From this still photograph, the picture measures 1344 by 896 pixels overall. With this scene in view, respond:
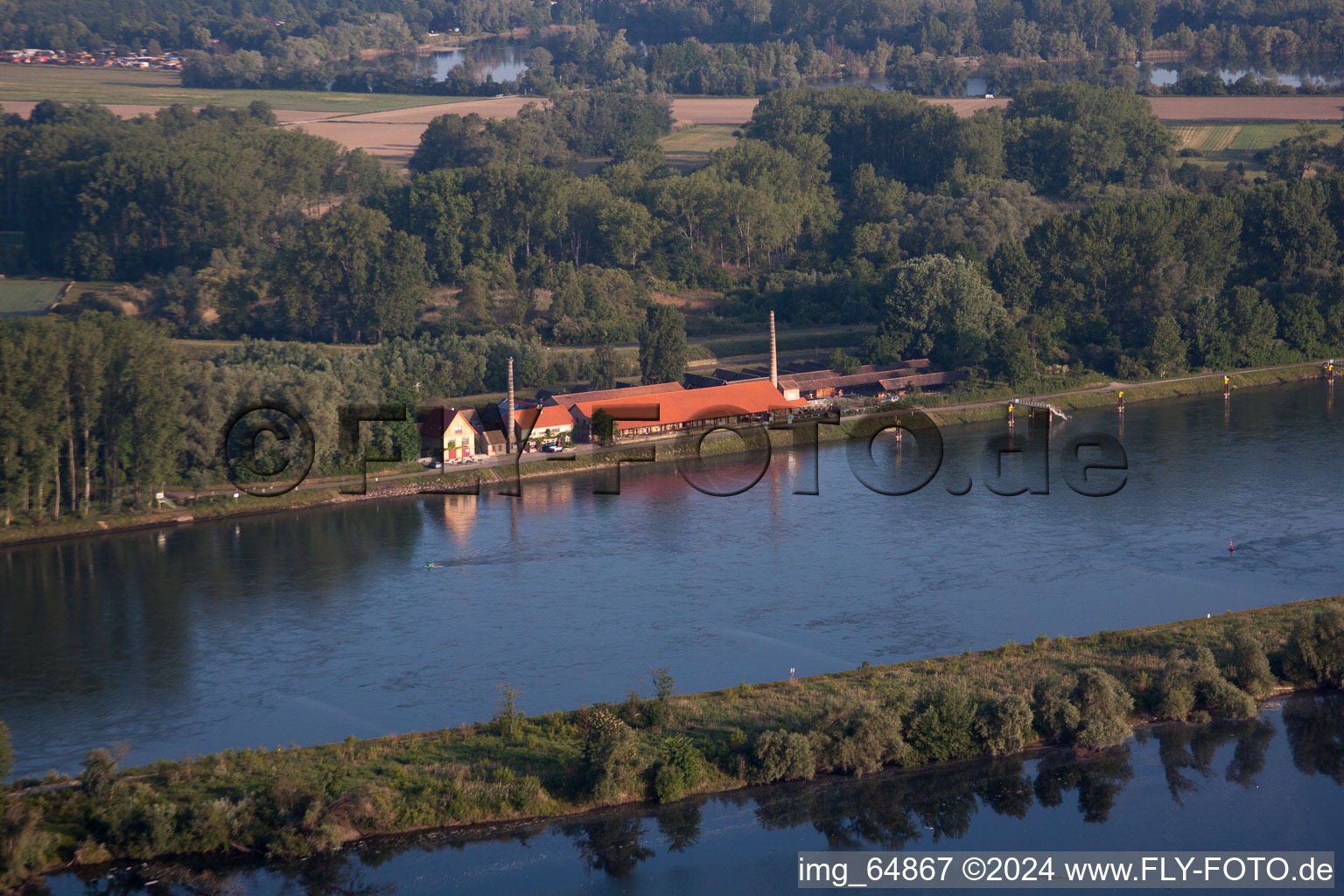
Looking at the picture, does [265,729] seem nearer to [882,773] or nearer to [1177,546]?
→ [882,773]

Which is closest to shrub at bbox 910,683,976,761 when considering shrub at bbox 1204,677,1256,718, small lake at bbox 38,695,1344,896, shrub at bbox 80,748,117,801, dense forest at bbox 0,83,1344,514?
small lake at bbox 38,695,1344,896

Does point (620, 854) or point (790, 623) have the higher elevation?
point (790, 623)

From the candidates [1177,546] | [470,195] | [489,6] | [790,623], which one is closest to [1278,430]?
[1177,546]

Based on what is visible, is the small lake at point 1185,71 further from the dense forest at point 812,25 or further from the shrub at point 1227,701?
the shrub at point 1227,701

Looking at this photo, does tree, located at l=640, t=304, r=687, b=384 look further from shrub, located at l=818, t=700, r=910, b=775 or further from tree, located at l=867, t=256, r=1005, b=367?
shrub, located at l=818, t=700, r=910, b=775

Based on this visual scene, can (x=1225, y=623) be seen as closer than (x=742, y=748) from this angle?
No

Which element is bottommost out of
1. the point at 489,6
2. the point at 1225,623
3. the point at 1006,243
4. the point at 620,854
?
the point at 620,854
